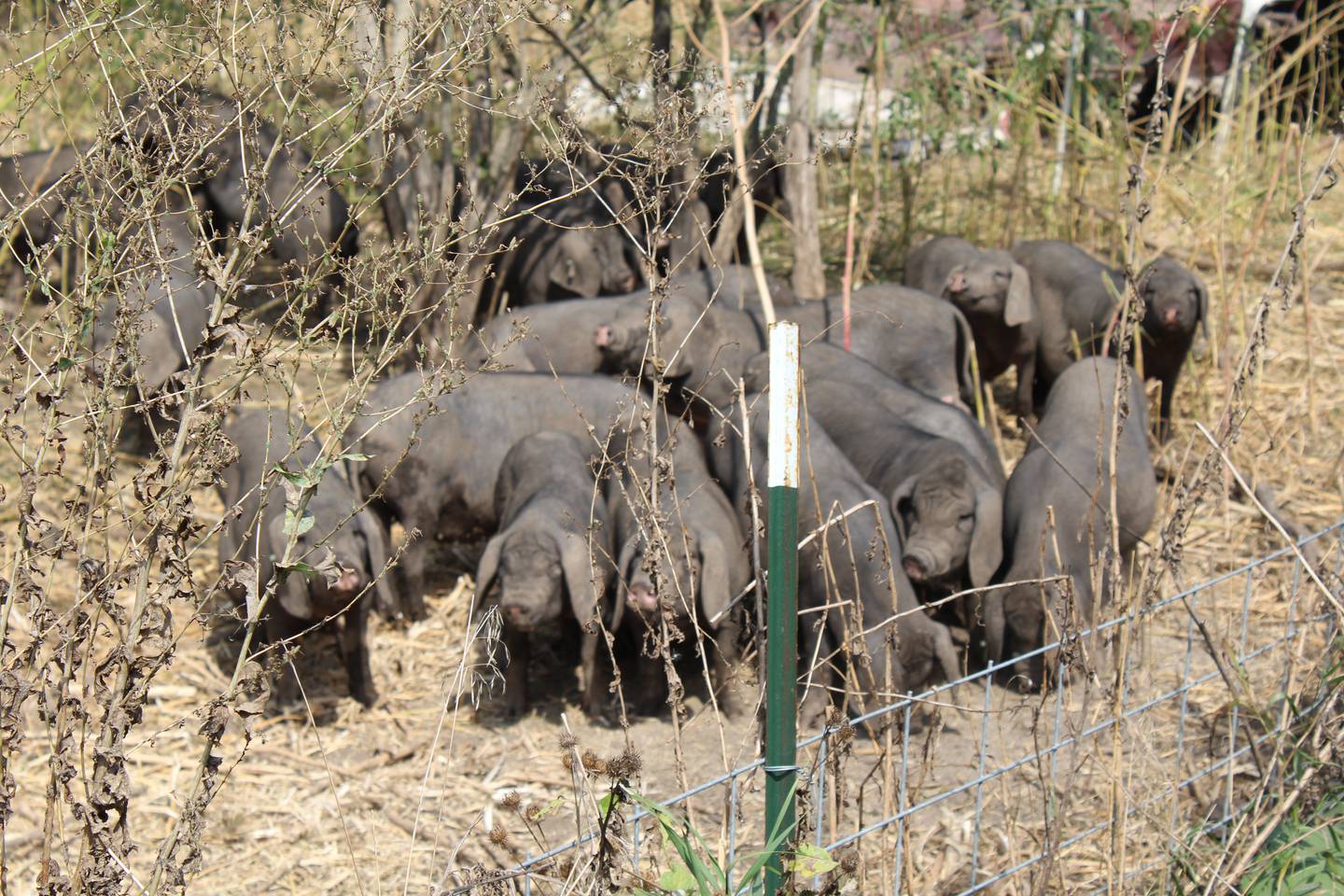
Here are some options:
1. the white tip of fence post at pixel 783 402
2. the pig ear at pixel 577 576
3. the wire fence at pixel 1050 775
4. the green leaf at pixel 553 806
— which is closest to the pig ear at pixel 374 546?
the pig ear at pixel 577 576

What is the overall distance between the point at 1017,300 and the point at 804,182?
1425 mm

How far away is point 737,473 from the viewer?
21.7ft

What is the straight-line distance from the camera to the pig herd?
565 cm

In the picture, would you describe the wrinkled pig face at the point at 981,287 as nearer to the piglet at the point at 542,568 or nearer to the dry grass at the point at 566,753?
the dry grass at the point at 566,753

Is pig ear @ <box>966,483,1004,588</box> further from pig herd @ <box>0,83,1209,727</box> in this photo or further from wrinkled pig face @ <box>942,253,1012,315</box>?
wrinkled pig face @ <box>942,253,1012,315</box>

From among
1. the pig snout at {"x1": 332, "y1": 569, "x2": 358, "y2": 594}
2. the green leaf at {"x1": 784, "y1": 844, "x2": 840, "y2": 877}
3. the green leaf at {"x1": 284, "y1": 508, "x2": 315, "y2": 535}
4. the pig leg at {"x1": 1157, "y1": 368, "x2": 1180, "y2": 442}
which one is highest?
the green leaf at {"x1": 284, "y1": 508, "x2": 315, "y2": 535}

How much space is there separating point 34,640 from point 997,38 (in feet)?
36.3

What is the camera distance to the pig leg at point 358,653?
5.83 m

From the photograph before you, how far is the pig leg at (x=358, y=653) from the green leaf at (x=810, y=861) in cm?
323

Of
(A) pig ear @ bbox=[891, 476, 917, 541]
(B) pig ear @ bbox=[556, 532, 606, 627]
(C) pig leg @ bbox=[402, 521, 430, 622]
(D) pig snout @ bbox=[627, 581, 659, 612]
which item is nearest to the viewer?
(D) pig snout @ bbox=[627, 581, 659, 612]

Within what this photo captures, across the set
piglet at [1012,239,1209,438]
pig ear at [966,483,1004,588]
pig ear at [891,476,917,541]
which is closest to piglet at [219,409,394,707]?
pig ear at [891,476,917,541]

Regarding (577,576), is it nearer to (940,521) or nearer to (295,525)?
(940,521)

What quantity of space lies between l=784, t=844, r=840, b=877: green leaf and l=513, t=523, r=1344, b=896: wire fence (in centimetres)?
12

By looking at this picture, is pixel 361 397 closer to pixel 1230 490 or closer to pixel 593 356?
pixel 593 356
